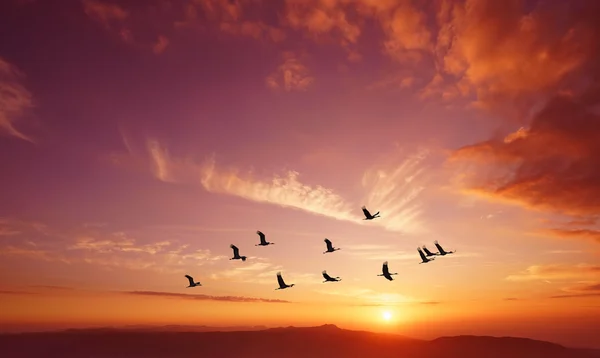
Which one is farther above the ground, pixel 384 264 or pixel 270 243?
pixel 270 243

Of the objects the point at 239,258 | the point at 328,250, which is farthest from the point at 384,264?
the point at 239,258

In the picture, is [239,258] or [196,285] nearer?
[239,258]

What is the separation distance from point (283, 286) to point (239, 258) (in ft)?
28.5

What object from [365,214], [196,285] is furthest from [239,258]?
[365,214]

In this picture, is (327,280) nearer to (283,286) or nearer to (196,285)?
(283,286)

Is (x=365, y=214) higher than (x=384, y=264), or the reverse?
(x=365, y=214)

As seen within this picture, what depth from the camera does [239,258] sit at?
202 feet

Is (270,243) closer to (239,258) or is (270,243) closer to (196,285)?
(239,258)

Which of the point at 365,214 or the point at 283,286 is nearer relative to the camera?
the point at 365,214

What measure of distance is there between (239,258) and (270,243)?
583 centimetres

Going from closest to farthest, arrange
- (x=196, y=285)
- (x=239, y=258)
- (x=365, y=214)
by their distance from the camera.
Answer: (x=365, y=214) → (x=239, y=258) → (x=196, y=285)

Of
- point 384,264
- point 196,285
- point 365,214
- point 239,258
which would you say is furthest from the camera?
point 196,285

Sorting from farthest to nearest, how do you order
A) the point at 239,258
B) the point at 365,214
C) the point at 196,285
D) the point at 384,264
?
the point at 196,285
the point at 239,258
the point at 384,264
the point at 365,214

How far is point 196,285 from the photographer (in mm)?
67562
